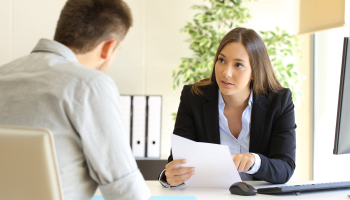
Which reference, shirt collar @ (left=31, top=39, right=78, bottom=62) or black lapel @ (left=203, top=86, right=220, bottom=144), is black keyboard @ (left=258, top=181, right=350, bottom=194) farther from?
shirt collar @ (left=31, top=39, right=78, bottom=62)

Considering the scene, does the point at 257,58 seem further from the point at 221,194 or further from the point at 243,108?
the point at 221,194

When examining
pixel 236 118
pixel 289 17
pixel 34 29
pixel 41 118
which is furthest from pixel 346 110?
pixel 34 29

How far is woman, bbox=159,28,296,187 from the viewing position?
5.25ft

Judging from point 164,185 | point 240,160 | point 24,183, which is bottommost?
point 164,185

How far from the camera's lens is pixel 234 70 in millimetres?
1625

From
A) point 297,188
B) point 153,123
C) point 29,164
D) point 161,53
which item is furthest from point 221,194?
point 161,53

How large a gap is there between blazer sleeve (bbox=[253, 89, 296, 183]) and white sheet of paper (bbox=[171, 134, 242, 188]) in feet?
0.55

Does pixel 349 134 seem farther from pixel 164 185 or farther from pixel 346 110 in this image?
pixel 164 185

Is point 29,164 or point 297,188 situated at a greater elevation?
point 29,164

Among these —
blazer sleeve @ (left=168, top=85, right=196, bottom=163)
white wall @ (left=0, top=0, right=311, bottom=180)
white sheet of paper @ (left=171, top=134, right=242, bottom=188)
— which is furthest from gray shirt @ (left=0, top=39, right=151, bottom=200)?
white wall @ (left=0, top=0, right=311, bottom=180)

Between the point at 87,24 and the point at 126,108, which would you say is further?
the point at 126,108

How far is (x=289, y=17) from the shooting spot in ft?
10.2

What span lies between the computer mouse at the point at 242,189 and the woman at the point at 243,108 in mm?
373

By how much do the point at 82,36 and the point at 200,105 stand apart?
37.7 inches
